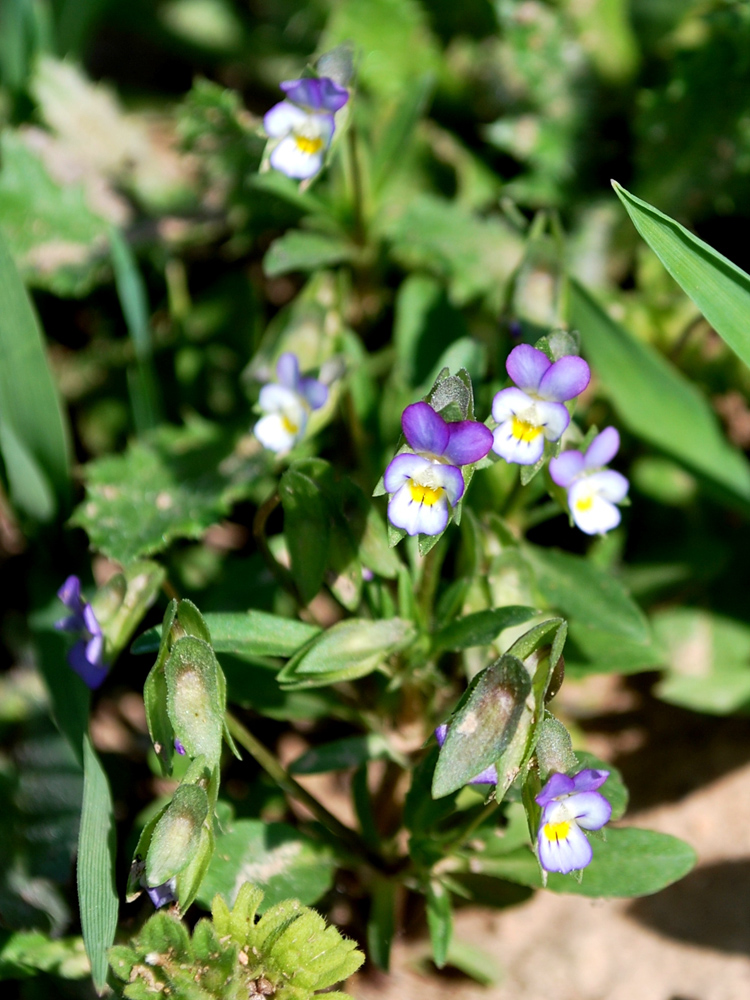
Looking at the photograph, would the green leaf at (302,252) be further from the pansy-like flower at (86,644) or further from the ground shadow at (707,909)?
the ground shadow at (707,909)

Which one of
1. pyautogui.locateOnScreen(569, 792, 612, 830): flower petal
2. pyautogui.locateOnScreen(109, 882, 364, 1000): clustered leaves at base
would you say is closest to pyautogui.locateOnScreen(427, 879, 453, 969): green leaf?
pyautogui.locateOnScreen(109, 882, 364, 1000): clustered leaves at base

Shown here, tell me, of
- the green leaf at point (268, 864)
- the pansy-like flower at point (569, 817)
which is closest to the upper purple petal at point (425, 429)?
the pansy-like flower at point (569, 817)

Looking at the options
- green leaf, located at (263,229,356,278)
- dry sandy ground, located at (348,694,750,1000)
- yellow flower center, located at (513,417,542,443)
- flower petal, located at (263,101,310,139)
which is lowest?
dry sandy ground, located at (348,694,750,1000)

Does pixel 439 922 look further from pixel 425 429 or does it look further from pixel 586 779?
pixel 425 429

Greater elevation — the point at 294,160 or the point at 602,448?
the point at 294,160

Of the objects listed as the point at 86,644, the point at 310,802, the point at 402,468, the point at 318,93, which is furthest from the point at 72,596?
the point at 318,93

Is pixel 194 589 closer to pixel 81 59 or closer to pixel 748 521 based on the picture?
pixel 748 521

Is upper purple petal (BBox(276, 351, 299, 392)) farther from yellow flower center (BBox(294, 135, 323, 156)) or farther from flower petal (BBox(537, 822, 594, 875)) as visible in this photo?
flower petal (BBox(537, 822, 594, 875))
